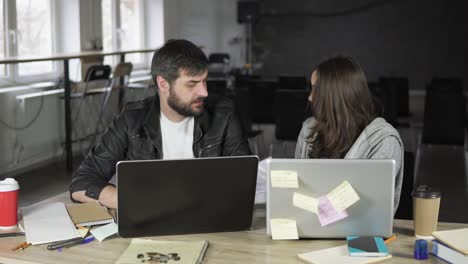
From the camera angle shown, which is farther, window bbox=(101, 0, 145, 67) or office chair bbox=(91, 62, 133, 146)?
window bbox=(101, 0, 145, 67)

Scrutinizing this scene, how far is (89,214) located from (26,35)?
518cm

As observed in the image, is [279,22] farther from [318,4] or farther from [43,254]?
[43,254]

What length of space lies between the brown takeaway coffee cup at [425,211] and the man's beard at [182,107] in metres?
0.95

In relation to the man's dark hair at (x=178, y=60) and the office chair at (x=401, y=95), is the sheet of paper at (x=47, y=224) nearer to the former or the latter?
the man's dark hair at (x=178, y=60)

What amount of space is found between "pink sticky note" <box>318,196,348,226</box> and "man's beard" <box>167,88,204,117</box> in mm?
828

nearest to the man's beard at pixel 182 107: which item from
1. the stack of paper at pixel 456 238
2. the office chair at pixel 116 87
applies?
the stack of paper at pixel 456 238

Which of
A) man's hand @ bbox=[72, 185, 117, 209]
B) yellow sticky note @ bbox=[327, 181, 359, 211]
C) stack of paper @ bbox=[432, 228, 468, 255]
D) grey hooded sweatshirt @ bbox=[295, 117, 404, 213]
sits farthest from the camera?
grey hooded sweatshirt @ bbox=[295, 117, 404, 213]

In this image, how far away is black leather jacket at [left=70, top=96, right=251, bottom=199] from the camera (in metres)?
2.71

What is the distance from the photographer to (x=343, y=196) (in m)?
1.97

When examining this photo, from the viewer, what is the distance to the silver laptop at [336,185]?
1950 millimetres

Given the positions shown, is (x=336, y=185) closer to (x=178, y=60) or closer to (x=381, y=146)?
(x=381, y=146)

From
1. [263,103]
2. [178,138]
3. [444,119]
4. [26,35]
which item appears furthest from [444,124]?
[26,35]

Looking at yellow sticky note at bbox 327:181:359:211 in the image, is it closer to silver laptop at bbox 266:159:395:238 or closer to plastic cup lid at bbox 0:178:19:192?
silver laptop at bbox 266:159:395:238

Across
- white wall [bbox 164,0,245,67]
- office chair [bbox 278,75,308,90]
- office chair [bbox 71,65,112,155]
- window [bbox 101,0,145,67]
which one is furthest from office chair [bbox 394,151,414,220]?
white wall [bbox 164,0,245,67]
